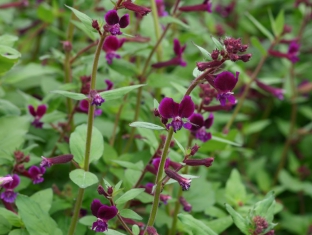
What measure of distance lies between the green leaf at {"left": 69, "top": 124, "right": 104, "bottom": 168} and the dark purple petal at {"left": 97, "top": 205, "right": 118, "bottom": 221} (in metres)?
0.19

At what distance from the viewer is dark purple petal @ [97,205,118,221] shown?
1081mm

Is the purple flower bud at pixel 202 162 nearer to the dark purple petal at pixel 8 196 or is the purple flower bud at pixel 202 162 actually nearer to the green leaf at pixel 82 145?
the green leaf at pixel 82 145

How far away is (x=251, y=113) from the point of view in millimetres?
2756

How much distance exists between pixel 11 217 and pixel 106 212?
31 centimetres

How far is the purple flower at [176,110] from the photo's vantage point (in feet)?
3.43

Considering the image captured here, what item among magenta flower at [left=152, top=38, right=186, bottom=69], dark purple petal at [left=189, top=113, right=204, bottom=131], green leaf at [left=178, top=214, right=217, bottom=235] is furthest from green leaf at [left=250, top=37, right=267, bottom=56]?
green leaf at [left=178, top=214, right=217, bottom=235]

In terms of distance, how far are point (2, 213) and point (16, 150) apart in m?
0.20

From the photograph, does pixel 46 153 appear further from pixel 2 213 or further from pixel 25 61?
pixel 25 61

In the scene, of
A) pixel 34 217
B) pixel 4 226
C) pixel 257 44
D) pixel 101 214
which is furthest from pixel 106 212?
A: pixel 257 44

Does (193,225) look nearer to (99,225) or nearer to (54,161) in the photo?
(99,225)

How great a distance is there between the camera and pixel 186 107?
105 centimetres

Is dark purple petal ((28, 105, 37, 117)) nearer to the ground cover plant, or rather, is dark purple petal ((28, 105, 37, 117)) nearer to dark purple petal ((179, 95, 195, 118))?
the ground cover plant

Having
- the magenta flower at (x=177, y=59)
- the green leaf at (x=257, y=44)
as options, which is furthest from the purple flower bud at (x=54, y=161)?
the green leaf at (x=257, y=44)

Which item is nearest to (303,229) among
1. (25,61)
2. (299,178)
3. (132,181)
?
(299,178)
